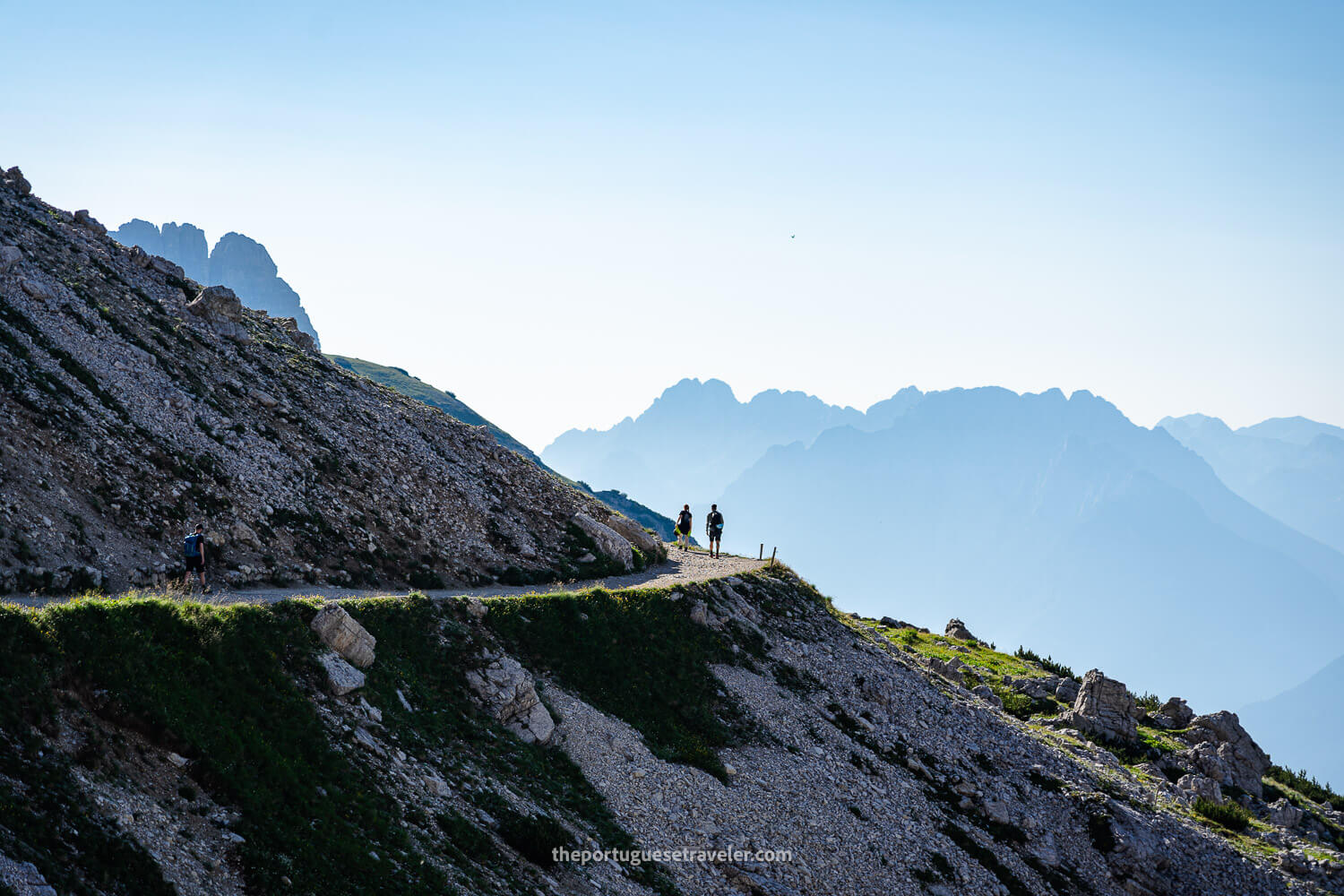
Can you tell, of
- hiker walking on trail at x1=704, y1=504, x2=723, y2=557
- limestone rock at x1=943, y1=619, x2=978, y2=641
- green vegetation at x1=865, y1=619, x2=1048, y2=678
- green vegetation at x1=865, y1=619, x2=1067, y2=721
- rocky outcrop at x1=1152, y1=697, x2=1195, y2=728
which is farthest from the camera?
limestone rock at x1=943, y1=619, x2=978, y2=641

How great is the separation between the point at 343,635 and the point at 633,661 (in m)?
15.1

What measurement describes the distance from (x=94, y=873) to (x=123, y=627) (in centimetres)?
765

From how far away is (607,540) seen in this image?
54156 millimetres

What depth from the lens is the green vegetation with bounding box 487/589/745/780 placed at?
116 ft

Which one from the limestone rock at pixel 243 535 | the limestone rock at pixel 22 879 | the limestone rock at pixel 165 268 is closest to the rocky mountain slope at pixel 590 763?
the limestone rock at pixel 22 879

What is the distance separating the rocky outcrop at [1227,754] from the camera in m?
53.8

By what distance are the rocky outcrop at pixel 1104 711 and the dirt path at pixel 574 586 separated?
24354mm

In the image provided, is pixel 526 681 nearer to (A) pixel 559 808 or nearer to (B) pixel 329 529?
(A) pixel 559 808

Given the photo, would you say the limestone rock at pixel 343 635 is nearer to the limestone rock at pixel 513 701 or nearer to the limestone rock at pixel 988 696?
the limestone rock at pixel 513 701

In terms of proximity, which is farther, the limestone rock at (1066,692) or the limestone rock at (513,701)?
the limestone rock at (1066,692)

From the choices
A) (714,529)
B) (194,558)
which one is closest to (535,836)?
(194,558)

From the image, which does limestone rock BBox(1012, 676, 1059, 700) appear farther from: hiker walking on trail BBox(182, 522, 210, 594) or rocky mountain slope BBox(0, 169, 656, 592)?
hiker walking on trail BBox(182, 522, 210, 594)

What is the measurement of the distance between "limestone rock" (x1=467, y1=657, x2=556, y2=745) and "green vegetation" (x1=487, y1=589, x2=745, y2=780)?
2.80 metres

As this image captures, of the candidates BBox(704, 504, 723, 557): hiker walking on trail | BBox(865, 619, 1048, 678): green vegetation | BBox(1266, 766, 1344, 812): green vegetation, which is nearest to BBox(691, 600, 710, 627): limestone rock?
BBox(704, 504, 723, 557): hiker walking on trail
